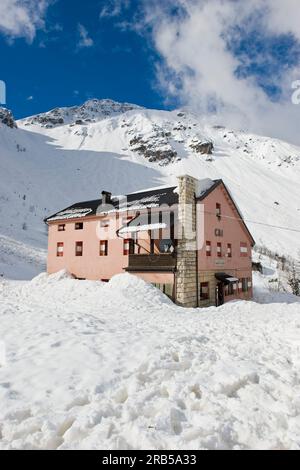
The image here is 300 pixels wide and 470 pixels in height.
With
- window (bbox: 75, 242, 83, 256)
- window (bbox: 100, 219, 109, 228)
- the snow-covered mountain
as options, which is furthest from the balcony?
the snow-covered mountain

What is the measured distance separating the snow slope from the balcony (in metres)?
7.96

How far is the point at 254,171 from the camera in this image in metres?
94.6

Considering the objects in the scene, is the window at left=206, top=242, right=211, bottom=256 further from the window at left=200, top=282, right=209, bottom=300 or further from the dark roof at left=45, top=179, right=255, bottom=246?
the dark roof at left=45, top=179, right=255, bottom=246

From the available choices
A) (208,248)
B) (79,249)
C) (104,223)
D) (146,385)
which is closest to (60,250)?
(79,249)

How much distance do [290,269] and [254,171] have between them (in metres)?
59.6

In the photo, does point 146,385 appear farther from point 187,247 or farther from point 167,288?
point 187,247

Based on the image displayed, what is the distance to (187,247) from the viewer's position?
65.1ft

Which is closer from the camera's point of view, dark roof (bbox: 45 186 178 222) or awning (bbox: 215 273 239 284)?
dark roof (bbox: 45 186 178 222)

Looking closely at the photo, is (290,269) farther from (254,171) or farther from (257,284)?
(254,171)

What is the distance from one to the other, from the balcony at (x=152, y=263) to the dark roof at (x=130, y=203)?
12.2 feet

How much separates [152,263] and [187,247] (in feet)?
8.51

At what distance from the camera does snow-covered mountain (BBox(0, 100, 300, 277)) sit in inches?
1970
